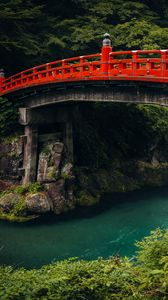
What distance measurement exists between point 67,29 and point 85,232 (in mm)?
16437

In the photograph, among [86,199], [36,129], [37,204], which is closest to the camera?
[37,204]

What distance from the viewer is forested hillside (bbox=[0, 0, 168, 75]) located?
26.3m

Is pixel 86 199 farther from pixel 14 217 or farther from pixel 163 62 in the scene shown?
pixel 163 62

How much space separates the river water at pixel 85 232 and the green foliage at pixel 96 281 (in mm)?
6732

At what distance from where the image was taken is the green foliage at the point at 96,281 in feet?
29.6

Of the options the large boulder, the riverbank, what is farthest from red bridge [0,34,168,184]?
the large boulder

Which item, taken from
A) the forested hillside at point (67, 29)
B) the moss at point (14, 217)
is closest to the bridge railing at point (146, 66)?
the moss at point (14, 217)

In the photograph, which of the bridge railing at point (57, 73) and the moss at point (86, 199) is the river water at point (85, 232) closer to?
the moss at point (86, 199)

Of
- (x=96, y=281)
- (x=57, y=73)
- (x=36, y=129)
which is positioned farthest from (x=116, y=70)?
(x=96, y=281)

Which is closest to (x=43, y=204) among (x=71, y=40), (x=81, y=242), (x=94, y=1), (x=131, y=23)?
(x=81, y=242)

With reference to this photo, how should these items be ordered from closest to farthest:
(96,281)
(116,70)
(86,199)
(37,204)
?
(96,281) < (116,70) < (37,204) < (86,199)

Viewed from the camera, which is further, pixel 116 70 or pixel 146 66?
pixel 116 70

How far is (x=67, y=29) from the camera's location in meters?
29.4

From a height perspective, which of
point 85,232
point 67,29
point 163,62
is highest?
point 67,29
